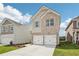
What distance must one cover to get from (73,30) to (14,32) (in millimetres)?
5761

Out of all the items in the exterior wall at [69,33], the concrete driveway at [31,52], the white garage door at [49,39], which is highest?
the exterior wall at [69,33]

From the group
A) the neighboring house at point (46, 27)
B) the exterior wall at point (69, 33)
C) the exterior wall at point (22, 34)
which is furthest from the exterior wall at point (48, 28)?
the exterior wall at point (22, 34)

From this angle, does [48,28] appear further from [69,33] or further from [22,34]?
[22,34]

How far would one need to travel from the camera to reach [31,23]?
64.0 feet

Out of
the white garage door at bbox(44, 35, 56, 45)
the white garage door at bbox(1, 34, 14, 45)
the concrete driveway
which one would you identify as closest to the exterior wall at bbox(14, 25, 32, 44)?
the white garage door at bbox(1, 34, 14, 45)

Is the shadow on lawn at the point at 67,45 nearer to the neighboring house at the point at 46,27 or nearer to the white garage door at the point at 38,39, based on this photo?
the neighboring house at the point at 46,27

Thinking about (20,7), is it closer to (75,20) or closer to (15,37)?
(15,37)

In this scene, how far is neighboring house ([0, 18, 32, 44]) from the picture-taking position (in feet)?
64.1

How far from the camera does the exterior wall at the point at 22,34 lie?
19.5 m

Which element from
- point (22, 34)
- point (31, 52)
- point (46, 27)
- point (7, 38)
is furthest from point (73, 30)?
point (7, 38)

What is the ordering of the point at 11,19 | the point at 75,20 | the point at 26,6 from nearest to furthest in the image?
1. the point at 26,6
2. the point at 75,20
3. the point at 11,19

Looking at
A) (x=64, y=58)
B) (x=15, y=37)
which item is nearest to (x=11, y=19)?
(x=15, y=37)

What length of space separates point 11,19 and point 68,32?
19.1ft

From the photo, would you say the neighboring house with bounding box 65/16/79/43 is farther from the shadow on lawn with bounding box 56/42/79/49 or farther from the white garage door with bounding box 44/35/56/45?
the white garage door with bounding box 44/35/56/45
